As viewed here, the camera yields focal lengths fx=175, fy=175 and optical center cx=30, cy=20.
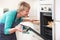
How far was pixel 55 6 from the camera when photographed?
2443 millimetres

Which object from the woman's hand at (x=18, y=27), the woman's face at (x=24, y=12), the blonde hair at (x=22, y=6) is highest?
the blonde hair at (x=22, y=6)

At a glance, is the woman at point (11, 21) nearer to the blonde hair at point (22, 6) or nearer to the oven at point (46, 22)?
the blonde hair at point (22, 6)

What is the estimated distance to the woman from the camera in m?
2.40

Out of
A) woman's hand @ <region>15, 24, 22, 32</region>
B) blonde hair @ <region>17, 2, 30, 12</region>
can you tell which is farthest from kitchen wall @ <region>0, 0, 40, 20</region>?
woman's hand @ <region>15, 24, 22, 32</region>

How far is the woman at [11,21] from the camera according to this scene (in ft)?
7.87

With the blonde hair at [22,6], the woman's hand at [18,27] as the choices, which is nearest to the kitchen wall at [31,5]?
the blonde hair at [22,6]

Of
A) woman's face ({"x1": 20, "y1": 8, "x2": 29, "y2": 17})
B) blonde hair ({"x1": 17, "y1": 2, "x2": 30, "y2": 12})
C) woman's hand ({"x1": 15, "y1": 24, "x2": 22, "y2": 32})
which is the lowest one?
woman's hand ({"x1": 15, "y1": 24, "x2": 22, "y2": 32})

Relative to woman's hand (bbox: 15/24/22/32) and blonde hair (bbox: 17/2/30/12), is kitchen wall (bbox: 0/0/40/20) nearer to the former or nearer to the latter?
blonde hair (bbox: 17/2/30/12)
